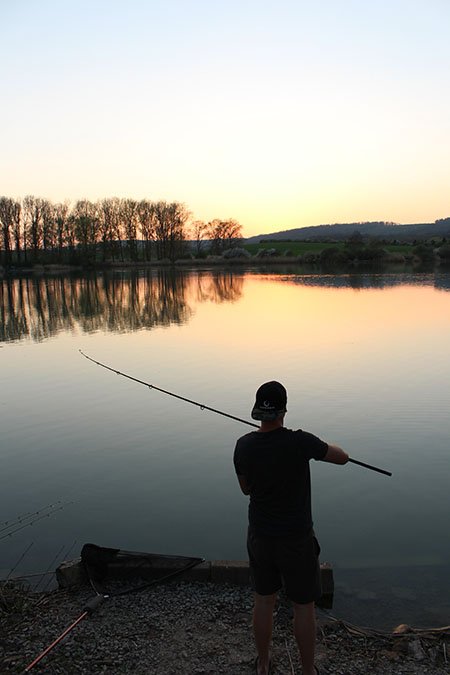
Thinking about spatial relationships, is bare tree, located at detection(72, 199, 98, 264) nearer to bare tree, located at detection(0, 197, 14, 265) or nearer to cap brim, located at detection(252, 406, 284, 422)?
bare tree, located at detection(0, 197, 14, 265)

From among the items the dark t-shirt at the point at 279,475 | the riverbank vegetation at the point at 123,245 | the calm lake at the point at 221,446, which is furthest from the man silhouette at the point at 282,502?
the riverbank vegetation at the point at 123,245

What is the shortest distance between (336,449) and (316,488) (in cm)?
374

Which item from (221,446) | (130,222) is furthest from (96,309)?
(130,222)

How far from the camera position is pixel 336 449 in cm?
318

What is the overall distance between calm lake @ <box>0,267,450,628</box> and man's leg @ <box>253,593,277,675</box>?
4.05 ft

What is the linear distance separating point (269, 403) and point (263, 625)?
1.48 metres

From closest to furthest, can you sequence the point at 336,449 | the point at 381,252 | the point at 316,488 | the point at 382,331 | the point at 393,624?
the point at 336,449
the point at 393,624
the point at 316,488
the point at 382,331
the point at 381,252

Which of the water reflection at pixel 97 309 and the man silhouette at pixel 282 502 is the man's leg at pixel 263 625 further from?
the water reflection at pixel 97 309

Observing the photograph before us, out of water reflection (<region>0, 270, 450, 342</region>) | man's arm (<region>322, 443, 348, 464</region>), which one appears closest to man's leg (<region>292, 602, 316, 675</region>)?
man's arm (<region>322, 443, 348, 464</region>)

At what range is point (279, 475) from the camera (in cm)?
312

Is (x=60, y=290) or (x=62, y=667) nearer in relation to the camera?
(x=62, y=667)

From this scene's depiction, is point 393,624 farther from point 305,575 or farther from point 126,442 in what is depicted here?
point 126,442

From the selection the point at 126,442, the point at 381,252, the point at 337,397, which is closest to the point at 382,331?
the point at 337,397

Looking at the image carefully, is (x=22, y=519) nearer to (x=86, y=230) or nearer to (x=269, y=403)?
(x=269, y=403)
